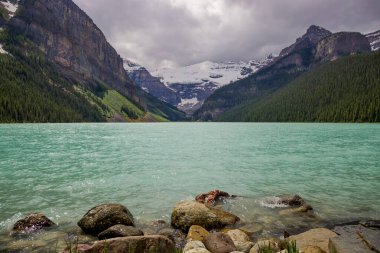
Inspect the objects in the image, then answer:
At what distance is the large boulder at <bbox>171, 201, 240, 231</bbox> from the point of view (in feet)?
52.8

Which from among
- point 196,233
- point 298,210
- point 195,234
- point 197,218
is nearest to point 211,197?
point 197,218

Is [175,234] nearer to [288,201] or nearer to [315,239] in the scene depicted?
[315,239]

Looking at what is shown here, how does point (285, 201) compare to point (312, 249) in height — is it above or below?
below

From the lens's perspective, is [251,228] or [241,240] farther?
[251,228]

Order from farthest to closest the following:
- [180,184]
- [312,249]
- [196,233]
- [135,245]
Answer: [180,184]
[196,233]
[312,249]
[135,245]

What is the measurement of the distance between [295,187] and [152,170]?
15186 mm

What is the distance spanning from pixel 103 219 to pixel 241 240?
6697 millimetres

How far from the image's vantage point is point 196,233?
1476 centimetres

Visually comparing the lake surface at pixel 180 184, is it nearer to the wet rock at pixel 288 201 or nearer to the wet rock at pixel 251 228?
the wet rock at pixel 251 228

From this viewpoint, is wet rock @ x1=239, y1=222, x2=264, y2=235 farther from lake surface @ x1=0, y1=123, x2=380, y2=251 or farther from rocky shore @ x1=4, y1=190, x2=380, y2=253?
lake surface @ x1=0, y1=123, x2=380, y2=251

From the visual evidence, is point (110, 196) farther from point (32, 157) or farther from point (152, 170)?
point (32, 157)

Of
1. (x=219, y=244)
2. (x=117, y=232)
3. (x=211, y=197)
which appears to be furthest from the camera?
(x=211, y=197)

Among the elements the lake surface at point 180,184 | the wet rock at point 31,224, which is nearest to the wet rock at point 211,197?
the lake surface at point 180,184

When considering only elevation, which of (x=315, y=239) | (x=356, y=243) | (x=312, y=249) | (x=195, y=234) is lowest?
(x=195, y=234)
